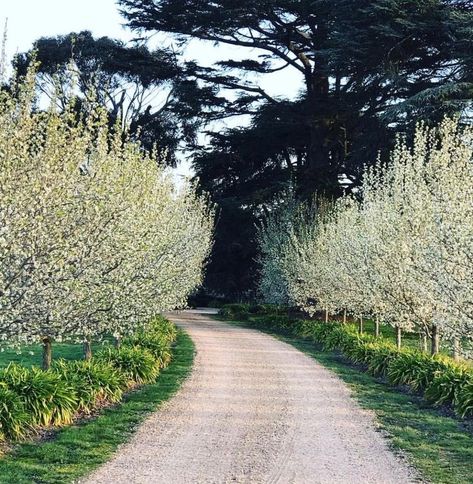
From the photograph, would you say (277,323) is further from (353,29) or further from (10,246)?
(10,246)

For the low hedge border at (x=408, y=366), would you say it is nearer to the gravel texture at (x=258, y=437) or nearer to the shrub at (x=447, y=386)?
the shrub at (x=447, y=386)

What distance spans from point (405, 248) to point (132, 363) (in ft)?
23.9

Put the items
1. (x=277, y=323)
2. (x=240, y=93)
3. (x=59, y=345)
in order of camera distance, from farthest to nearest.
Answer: (x=240, y=93), (x=277, y=323), (x=59, y=345)

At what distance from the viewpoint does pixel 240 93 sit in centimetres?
3816

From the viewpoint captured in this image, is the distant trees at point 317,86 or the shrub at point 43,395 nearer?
the shrub at point 43,395

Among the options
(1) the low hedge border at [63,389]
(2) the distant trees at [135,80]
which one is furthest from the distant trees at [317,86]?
(1) the low hedge border at [63,389]

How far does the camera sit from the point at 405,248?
1684 centimetres

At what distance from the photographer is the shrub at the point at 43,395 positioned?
1102 cm

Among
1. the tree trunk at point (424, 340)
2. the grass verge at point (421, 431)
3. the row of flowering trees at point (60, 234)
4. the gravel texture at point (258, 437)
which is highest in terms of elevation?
the row of flowering trees at point (60, 234)

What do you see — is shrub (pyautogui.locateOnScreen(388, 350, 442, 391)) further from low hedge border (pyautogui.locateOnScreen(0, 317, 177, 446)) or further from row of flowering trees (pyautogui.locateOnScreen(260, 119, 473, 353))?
low hedge border (pyautogui.locateOnScreen(0, 317, 177, 446))

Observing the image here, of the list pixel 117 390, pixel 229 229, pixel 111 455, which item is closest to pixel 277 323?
pixel 229 229

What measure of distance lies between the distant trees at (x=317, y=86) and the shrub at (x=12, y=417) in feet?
59.7

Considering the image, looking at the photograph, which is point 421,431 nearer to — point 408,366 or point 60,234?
point 408,366

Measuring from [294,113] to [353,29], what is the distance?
9674 millimetres
